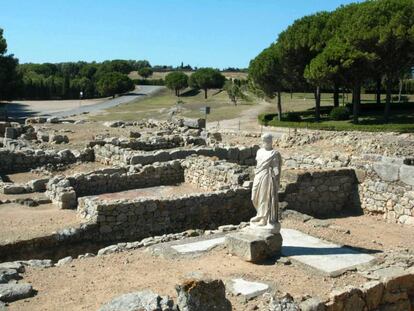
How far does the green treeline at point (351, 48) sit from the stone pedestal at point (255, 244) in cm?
2961

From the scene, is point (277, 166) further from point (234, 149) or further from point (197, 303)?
point (234, 149)

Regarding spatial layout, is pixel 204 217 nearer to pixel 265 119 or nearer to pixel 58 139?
pixel 58 139

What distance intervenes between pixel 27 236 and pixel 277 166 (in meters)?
5.93

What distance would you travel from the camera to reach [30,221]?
42.9ft

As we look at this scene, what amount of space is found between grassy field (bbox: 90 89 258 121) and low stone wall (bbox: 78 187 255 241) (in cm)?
3456

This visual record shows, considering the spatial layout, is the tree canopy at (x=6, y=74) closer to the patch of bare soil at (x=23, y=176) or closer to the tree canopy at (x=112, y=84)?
the tree canopy at (x=112, y=84)

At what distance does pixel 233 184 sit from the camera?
15.6 metres

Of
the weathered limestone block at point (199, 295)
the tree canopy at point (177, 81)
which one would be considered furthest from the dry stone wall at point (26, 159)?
the tree canopy at point (177, 81)

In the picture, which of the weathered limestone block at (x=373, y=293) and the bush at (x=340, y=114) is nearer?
the weathered limestone block at (x=373, y=293)

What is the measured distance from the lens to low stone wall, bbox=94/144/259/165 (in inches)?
771

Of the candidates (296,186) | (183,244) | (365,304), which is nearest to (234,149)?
(296,186)

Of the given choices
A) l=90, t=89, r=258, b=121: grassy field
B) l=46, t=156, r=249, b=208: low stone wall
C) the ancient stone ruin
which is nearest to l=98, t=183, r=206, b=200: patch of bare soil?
the ancient stone ruin

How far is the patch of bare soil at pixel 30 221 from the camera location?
1178 centimetres

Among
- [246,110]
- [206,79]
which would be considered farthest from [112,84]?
[246,110]
